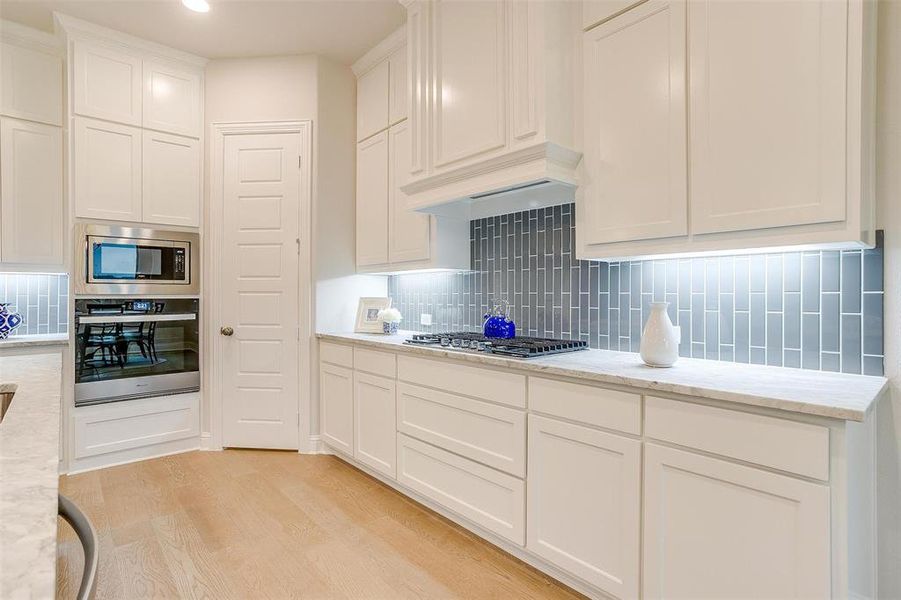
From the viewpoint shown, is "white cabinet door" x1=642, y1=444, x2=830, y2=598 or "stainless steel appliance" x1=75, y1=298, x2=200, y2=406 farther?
"stainless steel appliance" x1=75, y1=298, x2=200, y2=406

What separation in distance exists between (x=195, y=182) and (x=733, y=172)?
3.54m

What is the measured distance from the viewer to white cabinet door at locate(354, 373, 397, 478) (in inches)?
112

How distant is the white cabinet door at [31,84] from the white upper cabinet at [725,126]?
3660 mm

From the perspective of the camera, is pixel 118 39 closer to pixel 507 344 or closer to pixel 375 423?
pixel 375 423

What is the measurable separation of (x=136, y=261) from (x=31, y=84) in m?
1.42

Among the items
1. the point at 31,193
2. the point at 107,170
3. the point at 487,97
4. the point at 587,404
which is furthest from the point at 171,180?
the point at 587,404

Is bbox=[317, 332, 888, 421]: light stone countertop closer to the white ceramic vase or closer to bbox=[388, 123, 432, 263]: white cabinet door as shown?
the white ceramic vase

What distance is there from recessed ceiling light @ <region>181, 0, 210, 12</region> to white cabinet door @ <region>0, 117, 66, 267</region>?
1422 millimetres

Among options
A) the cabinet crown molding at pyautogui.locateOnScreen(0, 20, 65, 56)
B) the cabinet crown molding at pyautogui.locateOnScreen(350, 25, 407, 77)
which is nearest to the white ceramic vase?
the cabinet crown molding at pyautogui.locateOnScreen(350, 25, 407, 77)

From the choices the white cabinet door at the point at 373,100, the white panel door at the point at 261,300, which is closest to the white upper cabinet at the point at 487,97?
the white cabinet door at the point at 373,100

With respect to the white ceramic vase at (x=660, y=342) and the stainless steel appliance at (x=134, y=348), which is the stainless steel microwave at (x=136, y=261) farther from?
the white ceramic vase at (x=660, y=342)

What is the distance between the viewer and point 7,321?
3.28 metres

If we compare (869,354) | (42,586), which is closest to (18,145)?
(42,586)

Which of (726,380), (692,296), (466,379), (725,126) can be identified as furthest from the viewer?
(466,379)
